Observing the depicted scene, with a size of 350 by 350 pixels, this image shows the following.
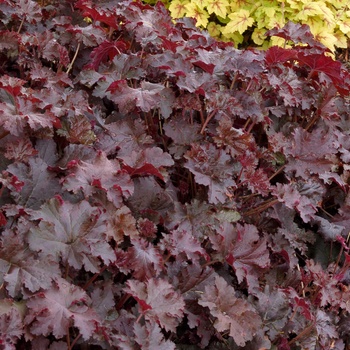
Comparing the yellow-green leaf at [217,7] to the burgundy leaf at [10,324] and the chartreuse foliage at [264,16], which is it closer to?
Result: the chartreuse foliage at [264,16]

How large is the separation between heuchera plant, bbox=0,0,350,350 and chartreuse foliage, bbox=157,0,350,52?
183 centimetres

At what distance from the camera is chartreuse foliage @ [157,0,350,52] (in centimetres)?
423

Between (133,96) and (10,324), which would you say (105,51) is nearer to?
(133,96)

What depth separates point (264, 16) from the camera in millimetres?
4375

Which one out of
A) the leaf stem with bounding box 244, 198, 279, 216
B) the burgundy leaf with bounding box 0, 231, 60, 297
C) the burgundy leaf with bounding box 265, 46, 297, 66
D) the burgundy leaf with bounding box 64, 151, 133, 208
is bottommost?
the leaf stem with bounding box 244, 198, 279, 216

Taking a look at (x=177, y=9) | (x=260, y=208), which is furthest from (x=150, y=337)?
(x=177, y=9)

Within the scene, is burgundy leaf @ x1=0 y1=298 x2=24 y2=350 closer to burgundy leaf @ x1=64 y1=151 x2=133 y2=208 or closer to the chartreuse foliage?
burgundy leaf @ x1=64 y1=151 x2=133 y2=208

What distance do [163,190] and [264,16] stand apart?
2867 mm

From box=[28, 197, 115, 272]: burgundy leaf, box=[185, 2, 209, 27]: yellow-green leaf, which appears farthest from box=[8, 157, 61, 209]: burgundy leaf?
box=[185, 2, 209, 27]: yellow-green leaf

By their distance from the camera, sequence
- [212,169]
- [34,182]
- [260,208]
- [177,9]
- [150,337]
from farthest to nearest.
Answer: [177,9], [260,208], [212,169], [34,182], [150,337]

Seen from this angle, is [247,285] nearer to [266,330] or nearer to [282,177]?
[266,330]

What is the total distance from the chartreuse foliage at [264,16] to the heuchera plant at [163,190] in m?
1.83

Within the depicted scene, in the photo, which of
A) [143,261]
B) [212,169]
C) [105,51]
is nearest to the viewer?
[143,261]

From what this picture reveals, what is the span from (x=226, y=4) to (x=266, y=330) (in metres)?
3.12
